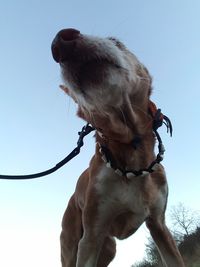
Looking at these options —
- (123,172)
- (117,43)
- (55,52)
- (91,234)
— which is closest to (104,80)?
(55,52)

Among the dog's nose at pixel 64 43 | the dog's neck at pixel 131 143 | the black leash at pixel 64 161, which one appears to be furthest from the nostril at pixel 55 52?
the black leash at pixel 64 161

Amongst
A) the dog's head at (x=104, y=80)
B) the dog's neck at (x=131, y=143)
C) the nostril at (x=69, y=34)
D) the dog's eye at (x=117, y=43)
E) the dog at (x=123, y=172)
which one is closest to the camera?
the nostril at (x=69, y=34)

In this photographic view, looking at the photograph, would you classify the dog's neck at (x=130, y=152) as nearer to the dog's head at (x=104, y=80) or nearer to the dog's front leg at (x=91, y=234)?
the dog's head at (x=104, y=80)

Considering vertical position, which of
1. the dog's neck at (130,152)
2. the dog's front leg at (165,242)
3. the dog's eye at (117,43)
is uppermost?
the dog's eye at (117,43)

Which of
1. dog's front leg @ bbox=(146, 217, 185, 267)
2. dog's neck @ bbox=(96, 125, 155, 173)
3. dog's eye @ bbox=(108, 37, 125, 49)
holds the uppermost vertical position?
dog's eye @ bbox=(108, 37, 125, 49)

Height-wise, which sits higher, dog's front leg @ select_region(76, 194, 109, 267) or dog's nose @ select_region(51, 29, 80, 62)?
dog's nose @ select_region(51, 29, 80, 62)

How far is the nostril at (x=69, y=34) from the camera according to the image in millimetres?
3162

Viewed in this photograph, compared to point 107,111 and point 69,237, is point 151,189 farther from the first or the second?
point 69,237

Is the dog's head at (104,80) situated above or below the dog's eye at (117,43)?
below

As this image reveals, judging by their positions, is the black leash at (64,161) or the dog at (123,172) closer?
the dog at (123,172)

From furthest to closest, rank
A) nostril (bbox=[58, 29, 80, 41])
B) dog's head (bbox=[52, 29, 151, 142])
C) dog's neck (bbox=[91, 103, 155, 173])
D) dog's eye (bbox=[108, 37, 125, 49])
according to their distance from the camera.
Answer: dog's neck (bbox=[91, 103, 155, 173]) < dog's eye (bbox=[108, 37, 125, 49]) < dog's head (bbox=[52, 29, 151, 142]) < nostril (bbox=[58, 29, 80, 41])

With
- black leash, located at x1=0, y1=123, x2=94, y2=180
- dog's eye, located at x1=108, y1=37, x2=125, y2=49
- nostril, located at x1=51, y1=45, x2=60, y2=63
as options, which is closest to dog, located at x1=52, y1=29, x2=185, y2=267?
dog's eye, located at x1=108, y1=37, x2=125, y2=49

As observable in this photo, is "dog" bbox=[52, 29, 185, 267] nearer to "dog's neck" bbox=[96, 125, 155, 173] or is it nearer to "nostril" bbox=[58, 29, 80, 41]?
"dog's neck" bbox=[96, 125, 155, 173]

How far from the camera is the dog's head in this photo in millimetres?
3344
